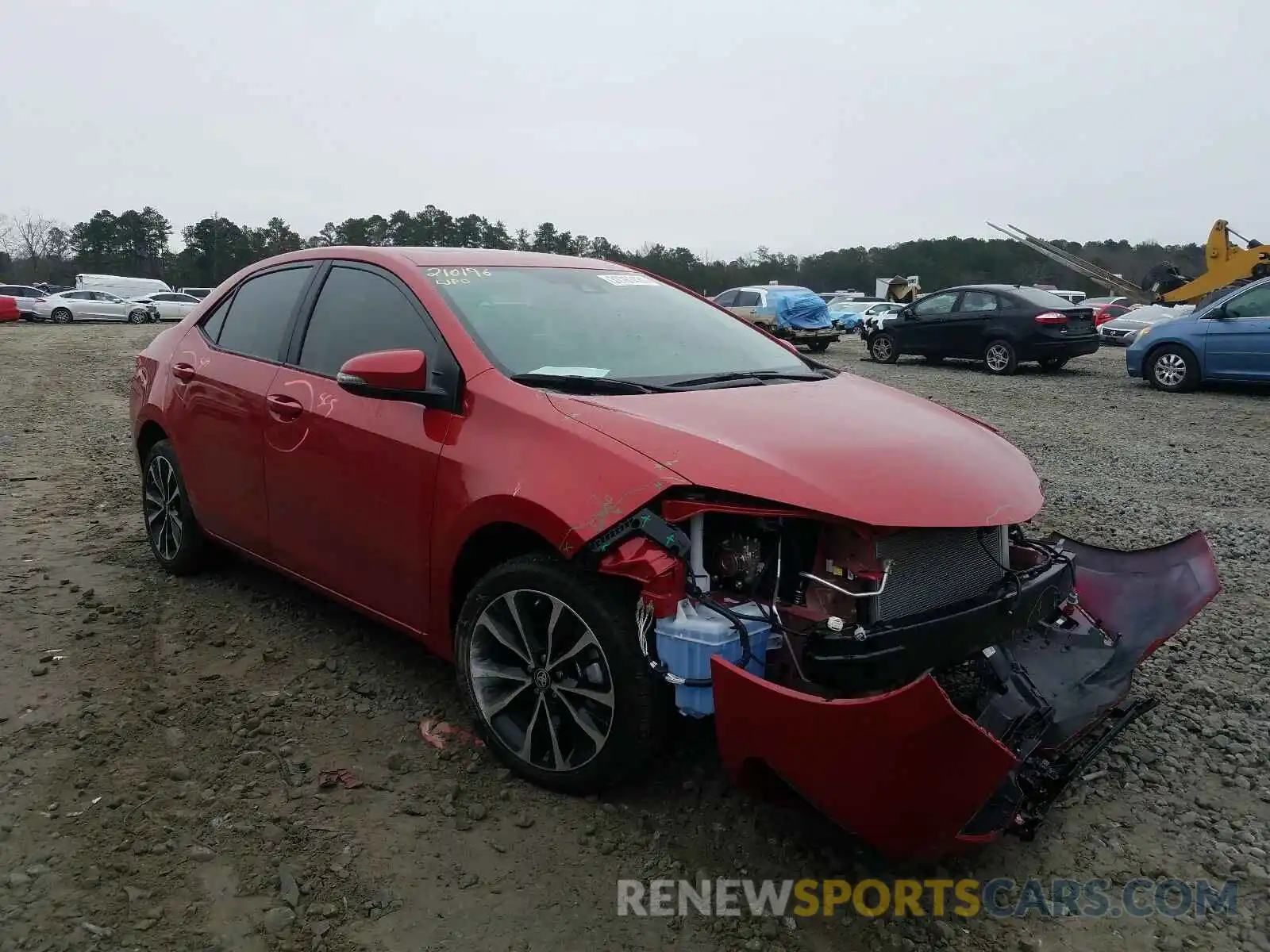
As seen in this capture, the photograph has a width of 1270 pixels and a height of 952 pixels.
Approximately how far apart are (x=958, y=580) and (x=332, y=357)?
2431 millimetres

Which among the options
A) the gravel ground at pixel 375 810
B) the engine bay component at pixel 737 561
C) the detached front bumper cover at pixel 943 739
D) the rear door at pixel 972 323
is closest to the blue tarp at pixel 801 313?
the rear door at pixel 972 323

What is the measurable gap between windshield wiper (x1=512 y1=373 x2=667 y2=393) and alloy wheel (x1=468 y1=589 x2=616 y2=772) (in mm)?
666

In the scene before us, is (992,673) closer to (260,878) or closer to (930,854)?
(930,854)

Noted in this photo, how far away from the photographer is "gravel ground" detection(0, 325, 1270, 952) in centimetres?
224

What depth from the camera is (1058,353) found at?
1481 centimetres

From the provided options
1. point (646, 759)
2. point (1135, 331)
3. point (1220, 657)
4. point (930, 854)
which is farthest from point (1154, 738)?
point (1135, 331)

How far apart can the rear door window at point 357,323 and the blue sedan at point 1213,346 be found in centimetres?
1204

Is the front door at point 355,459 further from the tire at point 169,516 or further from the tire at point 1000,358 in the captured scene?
the tire at point 1000,358

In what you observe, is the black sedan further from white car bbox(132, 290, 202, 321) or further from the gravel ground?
white car bbox(132, 290, 202, 321)

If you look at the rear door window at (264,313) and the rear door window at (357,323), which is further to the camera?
the rear door window at (264,313)

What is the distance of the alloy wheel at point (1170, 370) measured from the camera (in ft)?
40.9

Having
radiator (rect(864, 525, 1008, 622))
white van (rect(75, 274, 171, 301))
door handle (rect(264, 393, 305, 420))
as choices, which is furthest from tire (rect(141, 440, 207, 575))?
white van (rect(75, 274, 171, 301))

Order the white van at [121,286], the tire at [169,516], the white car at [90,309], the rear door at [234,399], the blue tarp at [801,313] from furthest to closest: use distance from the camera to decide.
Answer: the white van at [121,286]
the white car at [90,309]
the blue tarp at [801,313]
the tire at [169,516]
the rear door at [234,399]

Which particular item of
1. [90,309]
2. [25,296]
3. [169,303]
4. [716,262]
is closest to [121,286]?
[169,303]
